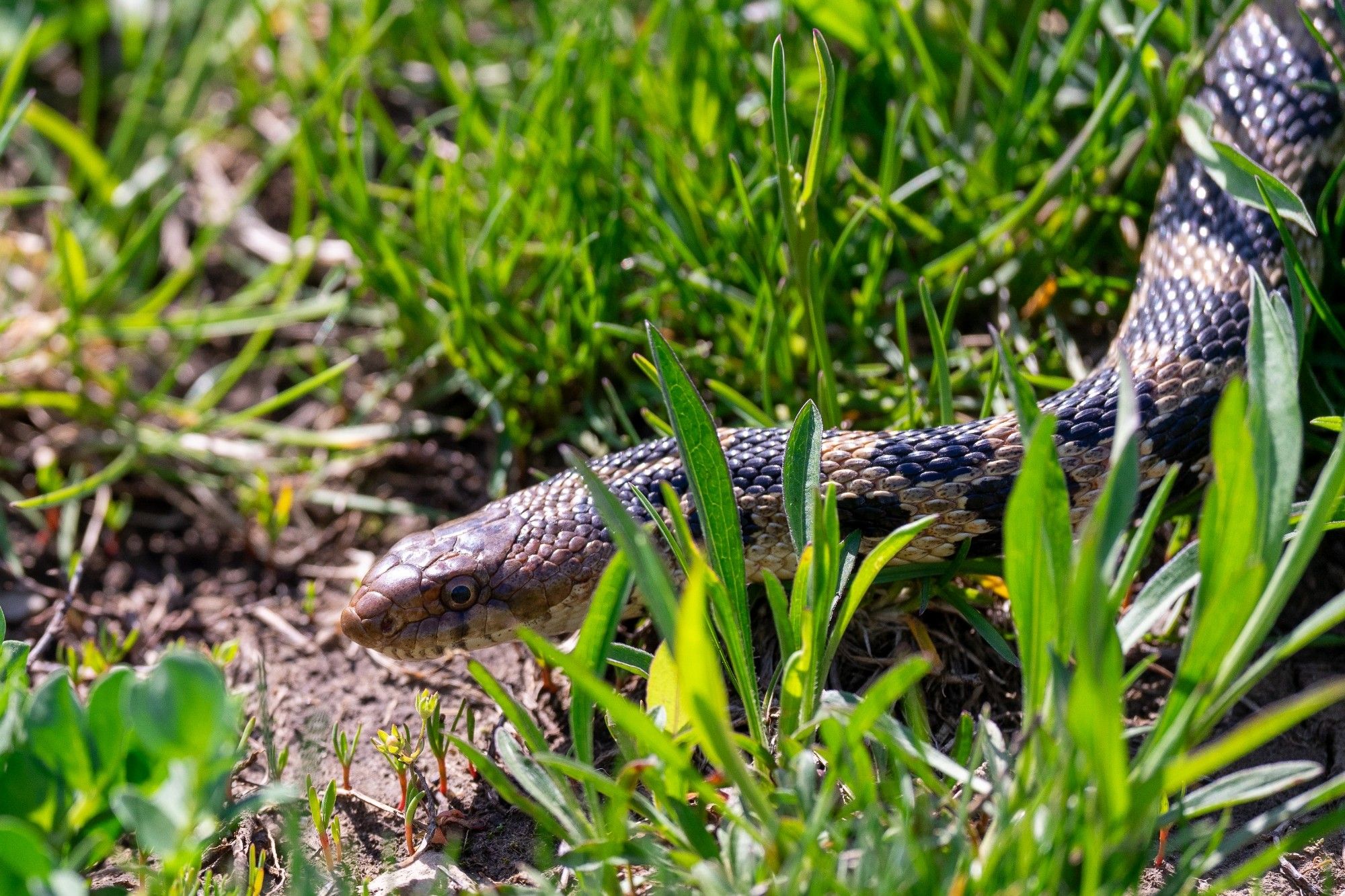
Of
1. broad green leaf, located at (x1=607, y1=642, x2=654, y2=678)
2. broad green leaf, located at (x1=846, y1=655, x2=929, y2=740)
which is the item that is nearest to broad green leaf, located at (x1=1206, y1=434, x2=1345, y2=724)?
broad green leaf, located at (x1=846, y1=655, x2=929, y2=740)

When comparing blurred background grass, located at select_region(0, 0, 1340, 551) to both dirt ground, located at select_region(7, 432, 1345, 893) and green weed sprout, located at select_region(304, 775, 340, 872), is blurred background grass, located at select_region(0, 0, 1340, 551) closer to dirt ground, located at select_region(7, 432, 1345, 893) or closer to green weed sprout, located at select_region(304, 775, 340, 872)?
dirt ground, located at select_region(7, 432, 1345, 893)

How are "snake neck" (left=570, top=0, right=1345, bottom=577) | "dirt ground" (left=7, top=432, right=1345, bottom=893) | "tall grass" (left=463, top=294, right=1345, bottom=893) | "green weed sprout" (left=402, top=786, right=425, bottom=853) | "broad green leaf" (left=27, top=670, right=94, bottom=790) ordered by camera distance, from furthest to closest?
"snake neck" (left=570, top=0, right=1345, bottom=577), "dirt ground" (left=7, top=432, right=1345, bottom=893), "green weed sprout" (left=402, top=786, right=425, bottom=853), "broad green leaf" (left=27, top=670, right=94, bottom=790), "tall grass" (left=463, top=294, right=1345, bottom=893)

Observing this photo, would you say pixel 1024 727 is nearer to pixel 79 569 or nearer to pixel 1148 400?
pixel 1148 400

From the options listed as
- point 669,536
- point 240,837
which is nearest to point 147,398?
point 240,837

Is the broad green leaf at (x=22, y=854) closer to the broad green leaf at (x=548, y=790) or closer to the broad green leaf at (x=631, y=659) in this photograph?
the broad green leaf at (x=548, y=790)

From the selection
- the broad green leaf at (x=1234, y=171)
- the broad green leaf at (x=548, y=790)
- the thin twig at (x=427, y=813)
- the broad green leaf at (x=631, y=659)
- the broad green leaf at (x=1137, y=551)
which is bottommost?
the thin twig at (x=427, y=813)

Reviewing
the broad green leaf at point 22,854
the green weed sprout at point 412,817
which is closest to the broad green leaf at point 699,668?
the green weed sprout at point 412,817

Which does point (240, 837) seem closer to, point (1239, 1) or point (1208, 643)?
point (1208, 643)
